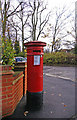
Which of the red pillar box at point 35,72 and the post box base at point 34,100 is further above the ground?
the red pillar box at point 35,72

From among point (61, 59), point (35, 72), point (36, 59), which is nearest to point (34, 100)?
point (35, 72)

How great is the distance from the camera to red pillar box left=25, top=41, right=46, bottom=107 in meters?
2.76

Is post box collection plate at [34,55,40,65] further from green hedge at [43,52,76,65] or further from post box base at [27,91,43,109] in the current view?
green hedge at [43,52,76,65]

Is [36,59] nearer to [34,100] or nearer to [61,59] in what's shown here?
[34,100]

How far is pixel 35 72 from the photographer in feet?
9.19

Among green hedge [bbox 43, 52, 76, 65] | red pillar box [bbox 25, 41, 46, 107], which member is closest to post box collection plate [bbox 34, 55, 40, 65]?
red pillar box [bbox 25, 41, 46, 107]

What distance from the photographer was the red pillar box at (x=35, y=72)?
2764 millimetres

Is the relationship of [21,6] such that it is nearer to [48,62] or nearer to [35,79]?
[48,62]

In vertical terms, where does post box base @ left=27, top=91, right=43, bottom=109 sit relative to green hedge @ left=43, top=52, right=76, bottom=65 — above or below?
below

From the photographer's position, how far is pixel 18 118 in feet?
7.45

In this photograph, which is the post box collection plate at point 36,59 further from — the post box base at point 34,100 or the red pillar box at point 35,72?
the post box base at point 34,100

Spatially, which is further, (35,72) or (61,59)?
(61,59)

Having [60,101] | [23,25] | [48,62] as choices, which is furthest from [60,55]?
[60,101]

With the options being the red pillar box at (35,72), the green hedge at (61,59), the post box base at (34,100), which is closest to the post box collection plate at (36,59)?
the red pillar box at (35,72)
